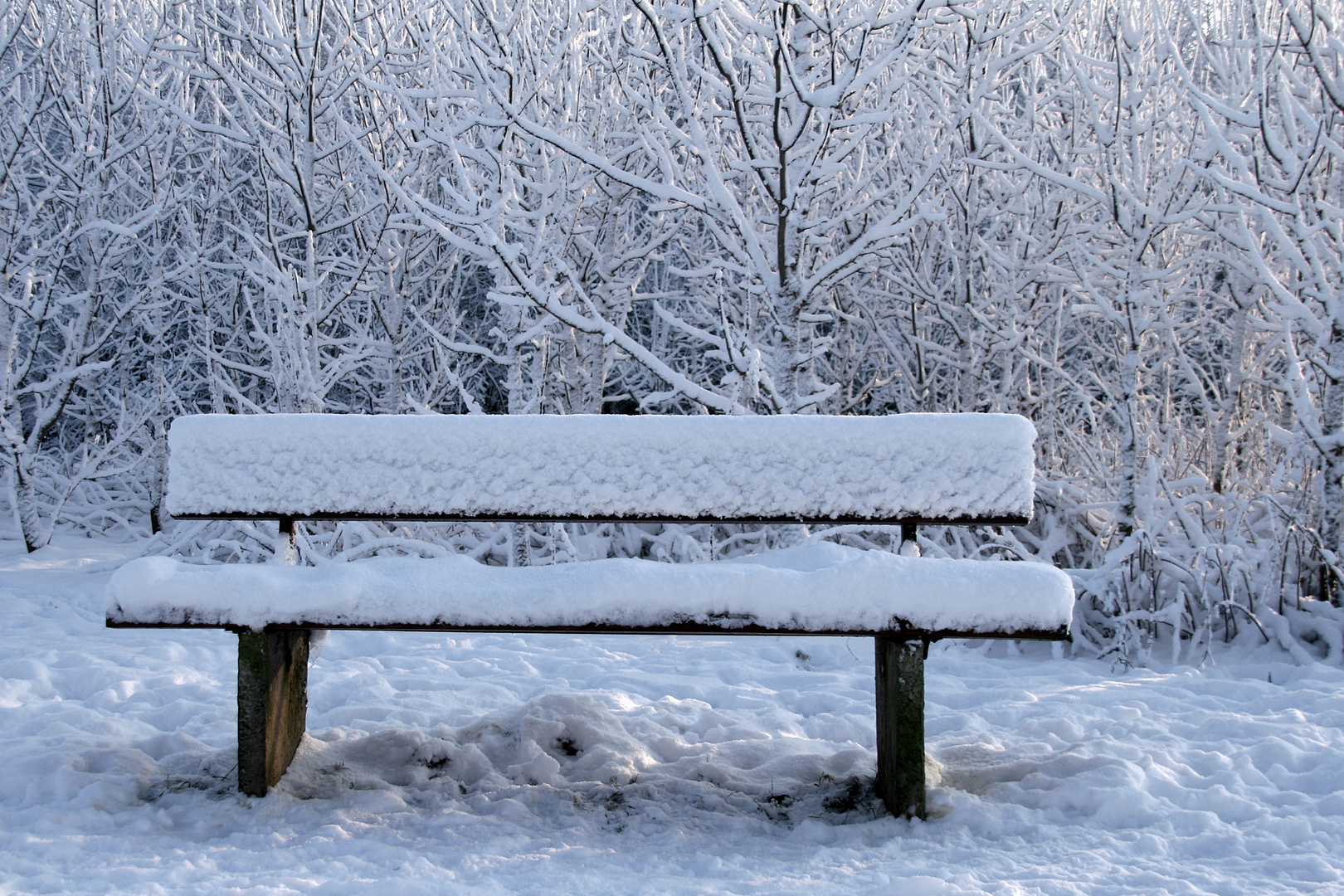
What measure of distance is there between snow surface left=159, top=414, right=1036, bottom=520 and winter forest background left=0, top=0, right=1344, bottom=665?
154cm

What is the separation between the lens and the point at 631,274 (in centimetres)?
588

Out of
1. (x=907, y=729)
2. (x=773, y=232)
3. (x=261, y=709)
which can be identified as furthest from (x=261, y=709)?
(x=773, y=232)

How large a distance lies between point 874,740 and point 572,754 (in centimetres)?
81

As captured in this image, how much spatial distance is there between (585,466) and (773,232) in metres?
2.98

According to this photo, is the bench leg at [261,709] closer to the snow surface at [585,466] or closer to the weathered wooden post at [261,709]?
the weathered wooden post at [261,709]

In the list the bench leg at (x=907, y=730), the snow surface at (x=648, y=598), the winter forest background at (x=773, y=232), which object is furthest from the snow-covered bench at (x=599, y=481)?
the winter forest background at (x=773, y=232)

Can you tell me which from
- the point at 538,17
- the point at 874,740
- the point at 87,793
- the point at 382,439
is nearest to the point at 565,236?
the point at 538,17

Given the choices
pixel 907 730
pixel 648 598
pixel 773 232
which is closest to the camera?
pixel 648 598

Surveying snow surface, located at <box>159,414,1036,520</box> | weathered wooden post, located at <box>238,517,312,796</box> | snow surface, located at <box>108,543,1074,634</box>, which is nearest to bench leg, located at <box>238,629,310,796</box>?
weathered wooden post, located at <box>238,517,312,796</box>

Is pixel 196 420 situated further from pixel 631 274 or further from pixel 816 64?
pixel 631 274

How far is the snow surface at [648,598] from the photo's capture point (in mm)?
1797

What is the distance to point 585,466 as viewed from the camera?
2158mm

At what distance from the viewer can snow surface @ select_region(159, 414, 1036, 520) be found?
213 cm

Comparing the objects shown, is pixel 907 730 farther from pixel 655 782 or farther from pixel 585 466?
pixel 585 466
